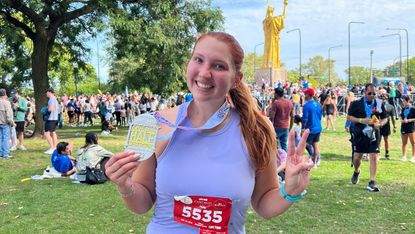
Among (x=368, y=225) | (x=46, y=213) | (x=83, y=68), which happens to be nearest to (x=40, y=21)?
(x=83, y=68)

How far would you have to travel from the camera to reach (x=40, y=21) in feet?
52.1

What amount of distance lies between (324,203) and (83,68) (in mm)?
14395

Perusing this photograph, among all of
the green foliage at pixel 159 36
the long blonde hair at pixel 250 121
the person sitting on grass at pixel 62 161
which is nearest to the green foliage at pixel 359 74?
the green foliage at pixel 159 36

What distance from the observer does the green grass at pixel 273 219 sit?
18.4ft

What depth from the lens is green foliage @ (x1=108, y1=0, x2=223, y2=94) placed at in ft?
49.8

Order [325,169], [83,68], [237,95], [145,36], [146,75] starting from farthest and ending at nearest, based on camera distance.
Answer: [146,75], [83,68], [145,36], [325,169], [237,95]

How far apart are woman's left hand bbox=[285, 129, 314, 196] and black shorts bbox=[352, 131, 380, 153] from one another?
20.4 ft

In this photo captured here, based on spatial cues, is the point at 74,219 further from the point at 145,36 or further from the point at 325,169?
the point at 145,36

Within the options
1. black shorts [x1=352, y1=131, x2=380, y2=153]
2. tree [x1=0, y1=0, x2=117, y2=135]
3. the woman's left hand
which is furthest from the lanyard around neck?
tree [x1=0, y1=0, x2=117, y2=135]

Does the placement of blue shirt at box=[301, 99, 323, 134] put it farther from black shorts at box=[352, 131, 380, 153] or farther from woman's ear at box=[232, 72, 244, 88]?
woman's ear at box=[232, 72, 244, 88]

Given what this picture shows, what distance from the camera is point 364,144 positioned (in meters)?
7.66

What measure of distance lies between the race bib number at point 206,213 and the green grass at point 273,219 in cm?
380

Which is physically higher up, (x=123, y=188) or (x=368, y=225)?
(x=123, y=188)

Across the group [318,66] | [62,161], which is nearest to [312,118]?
[62,161]
